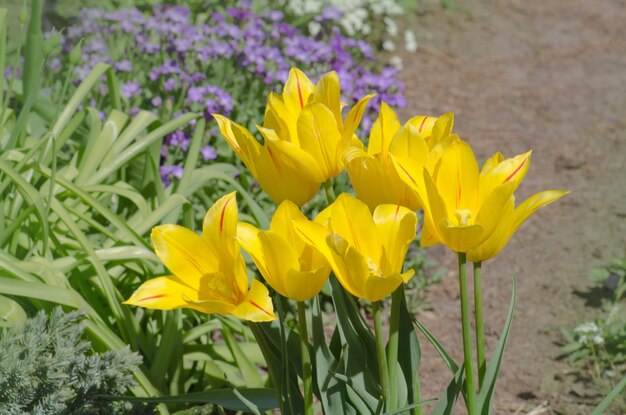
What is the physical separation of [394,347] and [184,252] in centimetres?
37

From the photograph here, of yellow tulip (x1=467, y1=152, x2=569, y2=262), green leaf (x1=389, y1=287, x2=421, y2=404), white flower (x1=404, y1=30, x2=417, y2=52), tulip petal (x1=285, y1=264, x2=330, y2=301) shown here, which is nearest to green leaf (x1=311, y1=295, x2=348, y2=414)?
green leaf (x1=389, y1=287, x2=421, y2=404)

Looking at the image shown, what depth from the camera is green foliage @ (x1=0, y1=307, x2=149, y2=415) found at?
5.96ft

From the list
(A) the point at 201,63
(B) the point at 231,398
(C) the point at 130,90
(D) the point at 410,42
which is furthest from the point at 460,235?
(D) the point at 410,42

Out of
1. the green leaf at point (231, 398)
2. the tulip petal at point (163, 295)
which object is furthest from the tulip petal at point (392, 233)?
the green leaf at point (231, 398)

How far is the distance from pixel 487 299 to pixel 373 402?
203 centimetres

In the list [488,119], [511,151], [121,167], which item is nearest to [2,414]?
[121,167]

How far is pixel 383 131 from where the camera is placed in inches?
61.2

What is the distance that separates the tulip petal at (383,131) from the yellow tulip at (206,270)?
0.87ft

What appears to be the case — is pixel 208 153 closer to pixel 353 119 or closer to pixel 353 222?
pixel 353 119

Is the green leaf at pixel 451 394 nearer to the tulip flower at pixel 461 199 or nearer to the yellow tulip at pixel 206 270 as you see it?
the tulip flower at pixel 461 199

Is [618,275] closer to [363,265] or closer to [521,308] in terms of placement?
[521,308]

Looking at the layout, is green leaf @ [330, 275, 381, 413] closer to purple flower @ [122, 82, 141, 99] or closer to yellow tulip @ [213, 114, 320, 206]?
yellow tulip @ [213, 114, 320, 206]

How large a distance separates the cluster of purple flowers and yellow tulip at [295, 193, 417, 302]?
1.69m

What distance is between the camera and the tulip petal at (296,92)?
161 cm
